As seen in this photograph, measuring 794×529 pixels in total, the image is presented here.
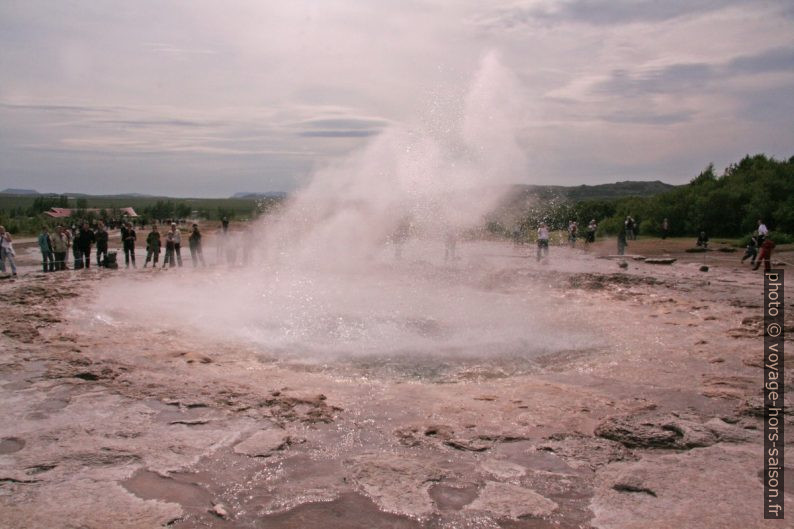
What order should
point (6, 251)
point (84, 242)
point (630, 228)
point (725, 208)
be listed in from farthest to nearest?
point (725, 208), point (630, 228), point (84, 242), point (6, 251)

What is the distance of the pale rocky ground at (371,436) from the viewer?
3.60 metres

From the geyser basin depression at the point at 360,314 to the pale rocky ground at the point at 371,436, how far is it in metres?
0.28

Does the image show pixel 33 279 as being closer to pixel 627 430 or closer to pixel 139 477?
pixel 139 477

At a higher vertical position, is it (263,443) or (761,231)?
(761,231)

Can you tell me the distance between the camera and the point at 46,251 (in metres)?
14.0

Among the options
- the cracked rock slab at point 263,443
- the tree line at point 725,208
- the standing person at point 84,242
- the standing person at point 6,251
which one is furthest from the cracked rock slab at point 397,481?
the tree line at point 725,208

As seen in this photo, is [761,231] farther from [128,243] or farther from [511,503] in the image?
[128,243]

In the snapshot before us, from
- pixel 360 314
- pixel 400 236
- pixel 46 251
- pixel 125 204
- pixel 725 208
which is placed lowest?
pixel 360 314

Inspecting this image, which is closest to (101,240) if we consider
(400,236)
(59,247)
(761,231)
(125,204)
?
(59,247)

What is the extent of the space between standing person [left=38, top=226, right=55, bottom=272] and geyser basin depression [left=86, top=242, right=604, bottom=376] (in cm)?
243

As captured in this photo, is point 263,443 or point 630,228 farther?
point 630,228

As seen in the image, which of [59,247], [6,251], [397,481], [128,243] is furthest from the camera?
[128,243]

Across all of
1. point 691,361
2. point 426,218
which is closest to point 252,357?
point 691,361

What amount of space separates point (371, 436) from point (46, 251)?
1223 cm
